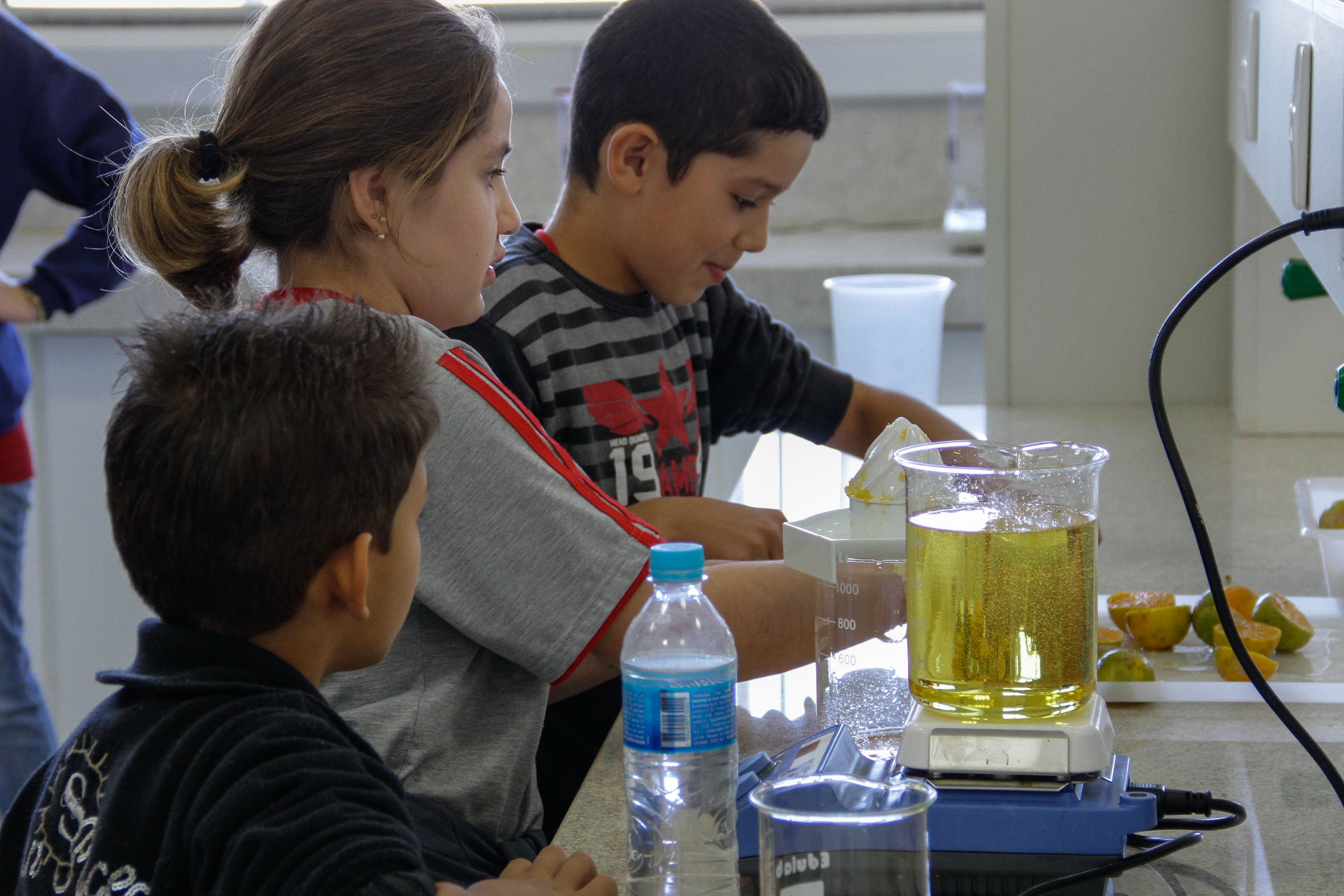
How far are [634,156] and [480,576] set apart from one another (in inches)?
23.7

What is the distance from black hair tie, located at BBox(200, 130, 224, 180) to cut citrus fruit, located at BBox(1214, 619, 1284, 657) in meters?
0.87

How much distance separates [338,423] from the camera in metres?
0.68

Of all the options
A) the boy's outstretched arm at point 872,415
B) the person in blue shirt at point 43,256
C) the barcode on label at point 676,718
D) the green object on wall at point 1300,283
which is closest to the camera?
the barcode on label at point 676,718

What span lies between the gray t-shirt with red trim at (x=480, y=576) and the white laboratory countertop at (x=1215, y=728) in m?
0.11

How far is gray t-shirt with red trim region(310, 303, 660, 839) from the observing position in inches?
33.8

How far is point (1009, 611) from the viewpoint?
0.75 meters

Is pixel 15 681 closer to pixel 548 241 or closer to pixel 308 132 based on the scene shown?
pixel 548 241

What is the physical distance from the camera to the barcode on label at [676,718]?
70 cm

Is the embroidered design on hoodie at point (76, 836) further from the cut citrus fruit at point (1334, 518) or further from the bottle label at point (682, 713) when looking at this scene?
the cut citrus fruit at point (1334, 518)

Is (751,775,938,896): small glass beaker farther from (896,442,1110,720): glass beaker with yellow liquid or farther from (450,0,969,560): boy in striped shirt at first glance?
(450,0,969,560): boy in striped shirt

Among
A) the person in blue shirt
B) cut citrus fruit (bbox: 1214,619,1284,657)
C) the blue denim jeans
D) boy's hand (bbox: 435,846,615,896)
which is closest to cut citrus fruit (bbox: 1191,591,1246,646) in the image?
cut citrus fruit (bbox: 1214,619,1284,657)

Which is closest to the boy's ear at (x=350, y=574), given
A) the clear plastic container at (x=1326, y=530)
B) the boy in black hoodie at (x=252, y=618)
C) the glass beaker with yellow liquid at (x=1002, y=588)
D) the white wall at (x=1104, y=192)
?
the boy in black hoodie at (x=252, y=618)

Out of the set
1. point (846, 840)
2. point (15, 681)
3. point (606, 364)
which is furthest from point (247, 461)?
point (15, 681)

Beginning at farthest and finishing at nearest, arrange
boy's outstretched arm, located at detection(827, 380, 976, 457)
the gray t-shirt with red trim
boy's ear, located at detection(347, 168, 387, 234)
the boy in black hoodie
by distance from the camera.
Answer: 1. boy's outstretched arm, located at detection(827, 380, 976, 457)
2. boy's ear, located at detection(347, 168, 387, 234)
3. the gray t-shirt with red trim
4. the boy in black hoodie
